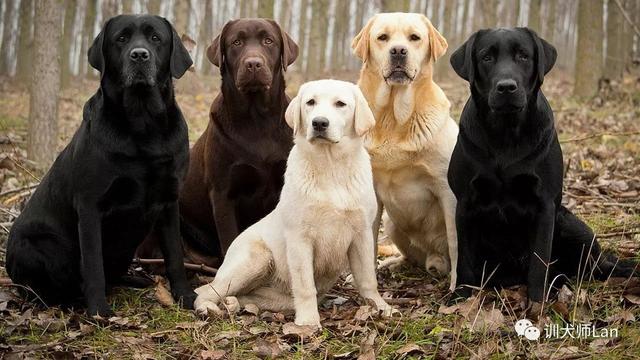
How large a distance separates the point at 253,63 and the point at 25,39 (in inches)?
713

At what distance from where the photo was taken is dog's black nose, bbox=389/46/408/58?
4395 millimetres

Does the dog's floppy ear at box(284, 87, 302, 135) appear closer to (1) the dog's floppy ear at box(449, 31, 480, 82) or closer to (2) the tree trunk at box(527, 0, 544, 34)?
(1) the dog's floppy ear at box(449, 31, 480, 82)

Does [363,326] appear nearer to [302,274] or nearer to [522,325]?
[302,274]

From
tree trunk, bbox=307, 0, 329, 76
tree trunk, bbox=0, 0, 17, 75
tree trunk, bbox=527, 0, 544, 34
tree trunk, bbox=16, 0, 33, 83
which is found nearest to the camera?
tree trunk, bbox=16, 0, 33, 83

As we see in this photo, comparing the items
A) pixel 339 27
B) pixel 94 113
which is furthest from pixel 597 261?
pixel 339 27

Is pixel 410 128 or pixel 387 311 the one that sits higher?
pixel 410 128

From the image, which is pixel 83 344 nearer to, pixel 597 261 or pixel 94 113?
pixel 94 113

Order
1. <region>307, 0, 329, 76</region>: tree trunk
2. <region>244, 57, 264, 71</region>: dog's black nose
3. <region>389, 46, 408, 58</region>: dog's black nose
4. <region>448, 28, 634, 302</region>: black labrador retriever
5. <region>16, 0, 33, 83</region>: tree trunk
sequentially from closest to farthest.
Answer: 1. <region>448, 28, 634, 302</region>: black labrador retriever
2. <region>389, 46, 408, 58</region>: dog's black nose
3. <region>244, 57, 264, 71</region>: dog's black nose
4. <region>16, 0, 33, 83</region>: tree trunk
5. <region>307, 0, 329, 76</region>: tree trunk

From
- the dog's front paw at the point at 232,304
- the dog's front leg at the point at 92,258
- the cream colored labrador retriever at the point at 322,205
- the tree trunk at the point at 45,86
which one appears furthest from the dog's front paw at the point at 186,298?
Result: the tree trunk at the point at 45,86

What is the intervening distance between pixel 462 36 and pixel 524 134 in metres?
27.8

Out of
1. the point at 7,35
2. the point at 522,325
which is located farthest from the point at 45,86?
the point at 7,35

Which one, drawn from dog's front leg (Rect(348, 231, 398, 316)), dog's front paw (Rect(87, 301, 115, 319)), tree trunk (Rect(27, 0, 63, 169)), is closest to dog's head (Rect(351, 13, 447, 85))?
dog's front leg (Rect(348, 231, 398, 316))

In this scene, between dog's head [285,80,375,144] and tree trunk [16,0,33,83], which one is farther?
tree trunk [16,0,33,83]

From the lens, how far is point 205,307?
159 inches
